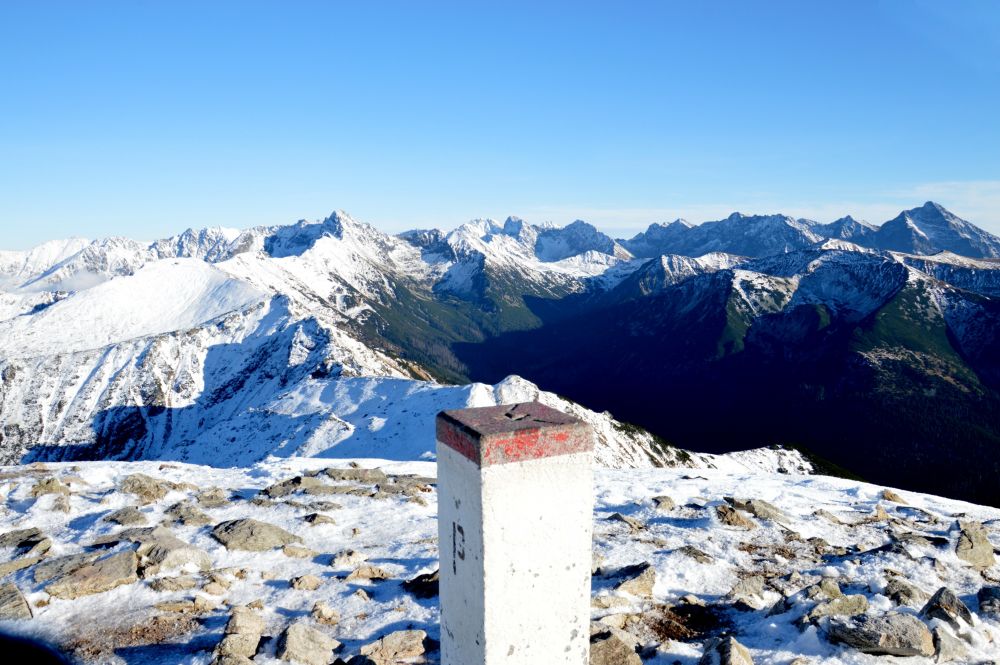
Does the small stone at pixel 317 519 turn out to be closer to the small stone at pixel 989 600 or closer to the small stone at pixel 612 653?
the small stone at pixel 612 653

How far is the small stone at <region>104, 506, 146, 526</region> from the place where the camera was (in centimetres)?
2294

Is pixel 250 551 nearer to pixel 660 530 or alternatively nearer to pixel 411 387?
pixel 660 530

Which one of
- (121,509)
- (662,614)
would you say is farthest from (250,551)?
(662,614)

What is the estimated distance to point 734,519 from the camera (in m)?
24.0

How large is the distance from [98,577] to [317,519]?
8268mm

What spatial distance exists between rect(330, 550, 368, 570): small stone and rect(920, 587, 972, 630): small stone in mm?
16247

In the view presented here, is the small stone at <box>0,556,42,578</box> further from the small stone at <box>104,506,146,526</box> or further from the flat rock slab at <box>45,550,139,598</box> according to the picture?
the small stone at <box>104,506,146,526</box>

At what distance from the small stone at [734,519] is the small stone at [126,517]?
23887 millimetres

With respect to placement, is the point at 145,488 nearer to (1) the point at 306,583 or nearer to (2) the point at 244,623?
(1) the point at 306,583

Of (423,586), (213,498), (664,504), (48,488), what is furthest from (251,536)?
(664,504)

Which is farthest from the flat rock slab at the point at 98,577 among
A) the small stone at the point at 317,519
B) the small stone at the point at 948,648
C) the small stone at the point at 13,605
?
the small stone at the point at 948,648

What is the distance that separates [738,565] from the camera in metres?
19.4

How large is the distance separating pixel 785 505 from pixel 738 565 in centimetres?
1104

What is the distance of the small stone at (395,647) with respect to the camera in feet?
42.9
